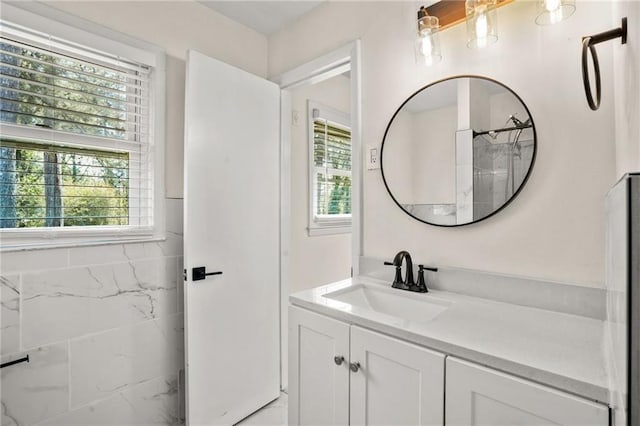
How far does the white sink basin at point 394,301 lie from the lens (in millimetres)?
1295

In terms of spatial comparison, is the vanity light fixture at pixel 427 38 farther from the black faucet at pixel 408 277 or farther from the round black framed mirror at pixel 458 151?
the black faucet at pixel 408 277

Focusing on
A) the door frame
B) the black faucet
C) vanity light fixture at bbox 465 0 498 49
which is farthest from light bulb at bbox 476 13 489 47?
the black faucet

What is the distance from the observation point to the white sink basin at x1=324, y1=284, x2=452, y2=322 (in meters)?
1.29

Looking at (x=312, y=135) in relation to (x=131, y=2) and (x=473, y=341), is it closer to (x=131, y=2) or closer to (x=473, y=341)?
(x=131, y=2)

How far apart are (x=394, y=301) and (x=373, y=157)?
749 mm

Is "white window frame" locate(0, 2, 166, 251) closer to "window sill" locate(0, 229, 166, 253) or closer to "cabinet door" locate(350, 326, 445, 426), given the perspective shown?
"window sill" locate(0, 229, 166, 253)

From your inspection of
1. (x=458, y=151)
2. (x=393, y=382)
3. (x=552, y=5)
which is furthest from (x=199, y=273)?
(x=552, y=5)

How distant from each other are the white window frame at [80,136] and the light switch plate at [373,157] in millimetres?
1143

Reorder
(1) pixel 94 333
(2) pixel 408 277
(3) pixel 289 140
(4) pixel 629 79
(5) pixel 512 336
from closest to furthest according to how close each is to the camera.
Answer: (4) pixel 629 79 < (5) pixel 512 336 < (2) pixel 408 277 < (1) pixel 94 333 < (3) pixel 289 140

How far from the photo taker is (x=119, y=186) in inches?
64.9

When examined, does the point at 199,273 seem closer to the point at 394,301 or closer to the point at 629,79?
the point at 394,301

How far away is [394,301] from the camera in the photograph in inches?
55.0

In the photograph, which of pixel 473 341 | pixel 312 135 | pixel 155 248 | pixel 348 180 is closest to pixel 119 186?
pixel 155 248

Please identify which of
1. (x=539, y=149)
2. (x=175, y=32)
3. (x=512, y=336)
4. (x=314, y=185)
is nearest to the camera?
(x=512, y=336)
